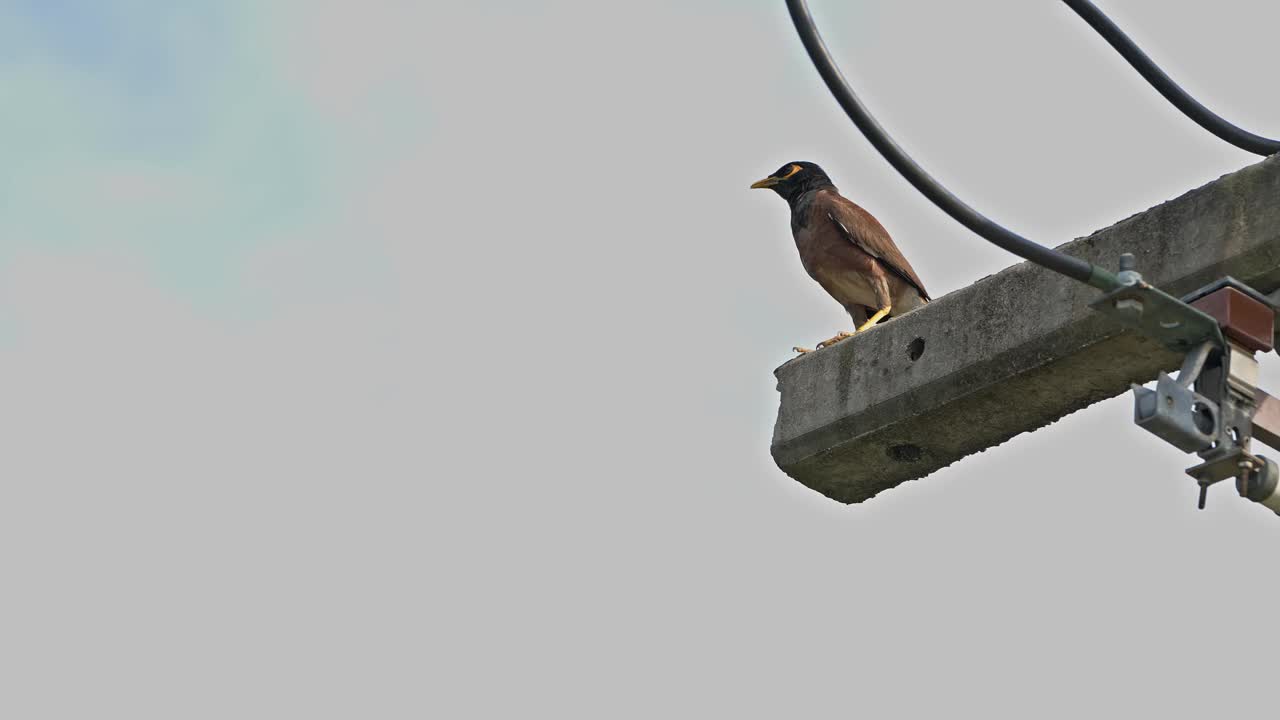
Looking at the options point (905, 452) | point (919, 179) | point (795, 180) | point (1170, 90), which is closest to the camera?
point (919, 179)

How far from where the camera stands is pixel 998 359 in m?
5.24

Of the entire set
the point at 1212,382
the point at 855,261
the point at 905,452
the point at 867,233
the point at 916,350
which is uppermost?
the point at 867,233

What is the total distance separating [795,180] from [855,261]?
3.71 feet

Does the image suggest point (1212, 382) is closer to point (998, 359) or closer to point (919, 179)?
point (919, 179)

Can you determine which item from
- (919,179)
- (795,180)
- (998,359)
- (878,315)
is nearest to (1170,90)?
(998,359)

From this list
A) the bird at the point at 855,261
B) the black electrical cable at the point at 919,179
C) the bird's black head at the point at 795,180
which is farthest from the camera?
the bird's black head at the point at 795,180

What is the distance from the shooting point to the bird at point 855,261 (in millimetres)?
8469

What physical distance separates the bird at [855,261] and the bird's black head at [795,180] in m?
0.26

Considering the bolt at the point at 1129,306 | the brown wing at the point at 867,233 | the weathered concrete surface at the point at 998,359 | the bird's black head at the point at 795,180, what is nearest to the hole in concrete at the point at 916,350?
the weathered concrete surface at the point at 998,359

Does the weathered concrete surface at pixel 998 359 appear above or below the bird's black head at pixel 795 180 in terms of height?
below

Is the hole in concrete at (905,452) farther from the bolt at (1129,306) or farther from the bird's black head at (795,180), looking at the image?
the bird's black head at (795,180)

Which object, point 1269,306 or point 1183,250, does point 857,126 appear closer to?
point 1269,306

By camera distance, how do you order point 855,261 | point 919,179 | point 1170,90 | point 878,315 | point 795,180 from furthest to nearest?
point 795,180
point 855,261
point 878,315
point 1170,90
point 919,179

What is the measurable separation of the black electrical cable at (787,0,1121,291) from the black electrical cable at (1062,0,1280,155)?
1.17 m
